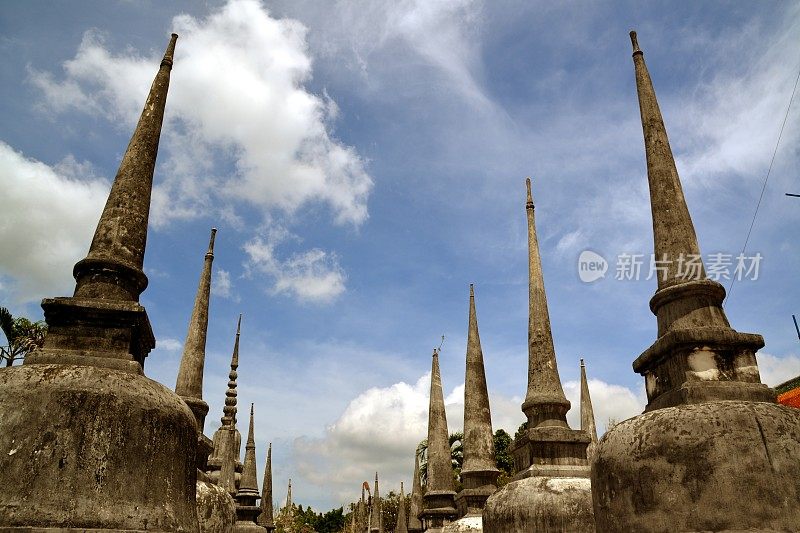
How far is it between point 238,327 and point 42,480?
12.5 meters

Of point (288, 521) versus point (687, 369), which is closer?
point (687, 369)

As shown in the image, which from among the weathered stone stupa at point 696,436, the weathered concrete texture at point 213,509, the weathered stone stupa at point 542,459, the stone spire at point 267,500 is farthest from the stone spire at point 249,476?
→ the weathered stone stupa at point 696,436

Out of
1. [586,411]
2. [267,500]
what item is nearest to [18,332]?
[267,500]

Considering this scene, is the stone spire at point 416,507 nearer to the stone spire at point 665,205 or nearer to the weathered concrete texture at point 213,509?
the weathered concrete texture at point 213,509

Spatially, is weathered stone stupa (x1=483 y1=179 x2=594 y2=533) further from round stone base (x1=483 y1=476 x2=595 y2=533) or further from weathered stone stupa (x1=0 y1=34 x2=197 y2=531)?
weathered stone stupa (x1=0 y1=34 x2=197 y2=531)

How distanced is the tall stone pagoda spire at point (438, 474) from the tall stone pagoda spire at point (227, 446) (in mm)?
3821

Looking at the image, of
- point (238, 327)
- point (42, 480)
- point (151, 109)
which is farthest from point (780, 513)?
point (238, 327)

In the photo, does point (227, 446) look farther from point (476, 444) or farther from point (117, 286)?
point (117, 286)

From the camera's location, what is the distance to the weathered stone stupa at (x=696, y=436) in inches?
133

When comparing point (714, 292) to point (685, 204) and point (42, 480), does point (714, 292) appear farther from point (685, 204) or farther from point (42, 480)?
point (42, 480)

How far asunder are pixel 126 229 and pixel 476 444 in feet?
23.7

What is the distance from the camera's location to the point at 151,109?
5.15 m

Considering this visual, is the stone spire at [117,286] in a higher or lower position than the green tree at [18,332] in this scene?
lower

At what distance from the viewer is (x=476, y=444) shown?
9.89 metres
